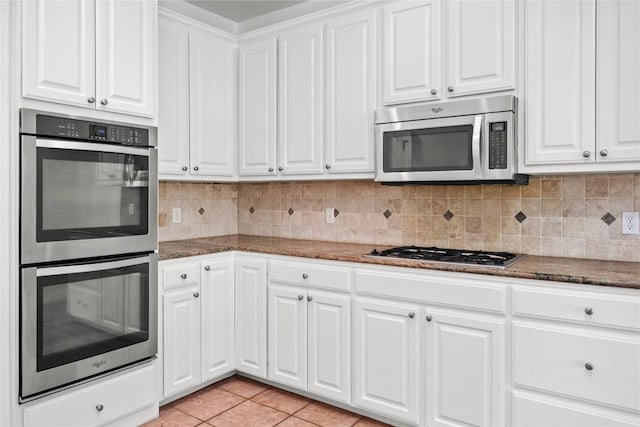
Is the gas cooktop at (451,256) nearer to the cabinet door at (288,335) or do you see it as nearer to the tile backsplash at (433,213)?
the tile backsplash at (433,213)

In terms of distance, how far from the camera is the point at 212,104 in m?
3.32

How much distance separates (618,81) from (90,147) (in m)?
2.48

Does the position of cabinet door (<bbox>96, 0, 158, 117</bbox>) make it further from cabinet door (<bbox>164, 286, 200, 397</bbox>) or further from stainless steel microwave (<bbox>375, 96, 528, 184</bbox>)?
stainless steel microwave (<bbox>375, 96, 528, 184</bbox>)

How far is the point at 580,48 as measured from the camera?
223cm

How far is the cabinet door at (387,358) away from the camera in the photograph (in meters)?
2.43

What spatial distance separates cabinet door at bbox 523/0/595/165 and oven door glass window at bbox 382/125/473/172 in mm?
302

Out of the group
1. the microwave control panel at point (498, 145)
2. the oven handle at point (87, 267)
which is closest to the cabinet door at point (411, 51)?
the microwave control panel at point (498, 145)

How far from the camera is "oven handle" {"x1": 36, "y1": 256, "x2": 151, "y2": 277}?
Answer: 214 centimetres

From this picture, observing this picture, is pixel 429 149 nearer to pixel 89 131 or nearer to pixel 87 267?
pixel 89 131

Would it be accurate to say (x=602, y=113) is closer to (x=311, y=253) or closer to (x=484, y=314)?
(x=484, y=314)

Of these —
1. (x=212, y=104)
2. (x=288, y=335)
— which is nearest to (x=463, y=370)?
(x=288, y=335)

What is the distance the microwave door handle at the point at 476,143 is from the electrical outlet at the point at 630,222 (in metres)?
0.77

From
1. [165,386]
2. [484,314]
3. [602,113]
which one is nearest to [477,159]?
[602,113]

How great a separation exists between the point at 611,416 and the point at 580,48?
1.64m
